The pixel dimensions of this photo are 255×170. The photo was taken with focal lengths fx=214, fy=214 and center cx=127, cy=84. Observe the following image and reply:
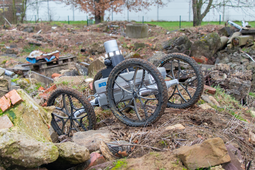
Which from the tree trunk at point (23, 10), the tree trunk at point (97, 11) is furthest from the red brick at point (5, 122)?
the tree trunk at point (23, 10)

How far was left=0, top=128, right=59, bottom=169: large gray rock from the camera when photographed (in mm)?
1738

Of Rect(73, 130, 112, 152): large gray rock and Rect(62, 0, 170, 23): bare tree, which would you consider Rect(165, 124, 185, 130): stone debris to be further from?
Rect(62, 0, 170, 23): bare tree

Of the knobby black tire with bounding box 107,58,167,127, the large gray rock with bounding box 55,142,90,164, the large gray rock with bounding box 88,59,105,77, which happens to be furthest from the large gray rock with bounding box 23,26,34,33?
the large gray rock with bounding box 55,142,90,164

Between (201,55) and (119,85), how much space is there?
5.53m

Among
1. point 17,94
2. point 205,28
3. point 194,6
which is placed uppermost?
point 194,6

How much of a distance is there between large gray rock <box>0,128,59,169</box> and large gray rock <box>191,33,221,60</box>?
6.73 meters

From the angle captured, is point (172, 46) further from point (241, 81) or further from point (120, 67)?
point (120, 67)

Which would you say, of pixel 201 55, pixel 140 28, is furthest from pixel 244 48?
pixel 140 28

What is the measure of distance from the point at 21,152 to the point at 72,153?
442 millimetres

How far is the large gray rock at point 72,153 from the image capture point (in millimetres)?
2006

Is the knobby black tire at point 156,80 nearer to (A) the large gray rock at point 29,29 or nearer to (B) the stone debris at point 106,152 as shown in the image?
(B) the stone debris at point 106,152

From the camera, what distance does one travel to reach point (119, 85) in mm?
2844

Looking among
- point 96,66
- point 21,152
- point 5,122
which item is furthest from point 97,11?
point 21,152

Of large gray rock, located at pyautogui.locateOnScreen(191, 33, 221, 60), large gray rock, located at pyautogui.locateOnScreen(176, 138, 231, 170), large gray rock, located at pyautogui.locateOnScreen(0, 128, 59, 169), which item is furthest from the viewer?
large gray rock, located at pyautogui.locateOnScreen(191, 33, 221, 60)
